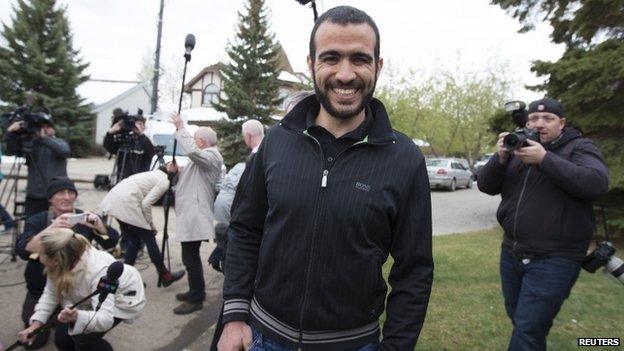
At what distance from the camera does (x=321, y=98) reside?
5.98 feet

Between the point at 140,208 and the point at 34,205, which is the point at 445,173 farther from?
the point at 34,205

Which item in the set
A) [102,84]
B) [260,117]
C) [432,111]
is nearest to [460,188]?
[432,111]

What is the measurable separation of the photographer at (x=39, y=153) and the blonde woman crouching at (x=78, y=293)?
2.80 metres

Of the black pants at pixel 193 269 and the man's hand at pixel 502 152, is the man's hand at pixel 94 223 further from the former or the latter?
the man's hand at pixel 502 152

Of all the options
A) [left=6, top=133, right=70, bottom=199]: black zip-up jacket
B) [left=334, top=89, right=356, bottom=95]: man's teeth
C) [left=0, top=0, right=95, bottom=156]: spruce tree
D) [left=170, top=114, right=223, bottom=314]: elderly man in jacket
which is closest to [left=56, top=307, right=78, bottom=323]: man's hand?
[left=170, top=114, right=223, bottom=314]: elderly man in jacket

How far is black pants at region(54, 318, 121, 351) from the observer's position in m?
3.20

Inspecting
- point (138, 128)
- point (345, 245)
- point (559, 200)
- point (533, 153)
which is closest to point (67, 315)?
point (345, 245)

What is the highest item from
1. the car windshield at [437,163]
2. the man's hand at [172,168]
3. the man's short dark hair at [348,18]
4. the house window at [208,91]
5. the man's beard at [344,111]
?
the house window at [208,91]

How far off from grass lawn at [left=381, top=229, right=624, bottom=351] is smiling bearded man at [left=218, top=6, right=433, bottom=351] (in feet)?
8.66

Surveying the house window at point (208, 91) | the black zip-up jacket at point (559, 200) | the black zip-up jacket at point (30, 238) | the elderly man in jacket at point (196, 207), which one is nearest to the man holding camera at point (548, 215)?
the black zip-up jacket at point (559, 200)

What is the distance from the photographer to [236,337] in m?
1.85

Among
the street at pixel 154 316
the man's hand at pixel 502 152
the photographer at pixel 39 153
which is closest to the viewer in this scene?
the man's hand at pixel 502 152

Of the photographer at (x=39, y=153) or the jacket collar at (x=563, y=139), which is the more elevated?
the jacket collar at (x=563, y=139)

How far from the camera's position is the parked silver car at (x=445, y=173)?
888 inches
